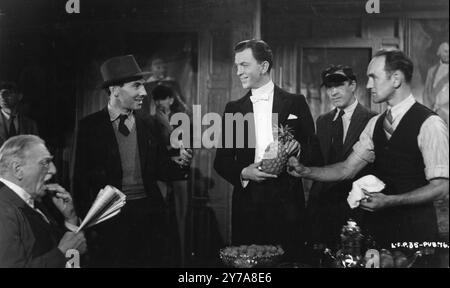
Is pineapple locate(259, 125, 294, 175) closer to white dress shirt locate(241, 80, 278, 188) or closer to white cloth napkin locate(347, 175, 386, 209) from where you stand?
white dress shirt locate(241, 80, 278, 188)

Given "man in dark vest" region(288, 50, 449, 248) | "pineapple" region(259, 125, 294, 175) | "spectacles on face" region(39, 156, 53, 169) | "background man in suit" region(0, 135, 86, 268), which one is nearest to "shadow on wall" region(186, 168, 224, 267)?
"pineapple" region(259, 125, 294, 175)

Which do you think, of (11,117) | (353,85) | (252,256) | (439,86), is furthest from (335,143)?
(11,117)

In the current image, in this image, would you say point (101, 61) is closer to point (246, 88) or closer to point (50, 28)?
point (50, 28)

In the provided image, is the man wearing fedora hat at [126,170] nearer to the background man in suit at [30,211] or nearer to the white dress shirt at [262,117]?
the background man in suit at [30,211]

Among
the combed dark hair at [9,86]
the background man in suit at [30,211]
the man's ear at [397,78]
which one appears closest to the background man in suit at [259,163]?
the man's ear at [397,78]

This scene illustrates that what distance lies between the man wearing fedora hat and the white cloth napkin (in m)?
1.27

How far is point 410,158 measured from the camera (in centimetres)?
438

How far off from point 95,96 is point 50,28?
2.12 ft

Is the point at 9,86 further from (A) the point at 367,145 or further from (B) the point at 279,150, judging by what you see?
(A) the point at 367,145

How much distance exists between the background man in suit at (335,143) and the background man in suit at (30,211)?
1829mm

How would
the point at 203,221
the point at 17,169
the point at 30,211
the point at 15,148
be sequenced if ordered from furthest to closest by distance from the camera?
the point at 203,221 < the point at 15,148 < the point at 17,169 < the point at 30,211

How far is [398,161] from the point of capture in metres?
4.41

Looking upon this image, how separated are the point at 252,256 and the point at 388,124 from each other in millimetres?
1417

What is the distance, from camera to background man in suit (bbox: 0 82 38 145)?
467 cm
